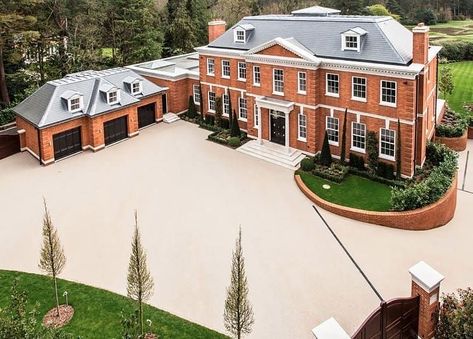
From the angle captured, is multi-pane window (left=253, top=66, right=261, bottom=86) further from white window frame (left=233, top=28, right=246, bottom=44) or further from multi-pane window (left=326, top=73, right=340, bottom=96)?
multi-pane window (left=326, top=73, right=340, bottom=96)

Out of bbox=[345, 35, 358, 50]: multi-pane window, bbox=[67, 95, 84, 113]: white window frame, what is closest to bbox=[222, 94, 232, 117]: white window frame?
bbox=[67, 95, 84, 113]: white window frame

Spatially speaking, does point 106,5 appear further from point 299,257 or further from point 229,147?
point 299,257

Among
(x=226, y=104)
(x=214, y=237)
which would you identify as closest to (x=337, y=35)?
(x=226, y=104)

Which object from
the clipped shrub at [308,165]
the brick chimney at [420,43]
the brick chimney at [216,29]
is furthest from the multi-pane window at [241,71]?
the brick chimney at [420,43]

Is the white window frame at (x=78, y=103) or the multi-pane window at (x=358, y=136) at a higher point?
the white window frame at (x=78, y=103)

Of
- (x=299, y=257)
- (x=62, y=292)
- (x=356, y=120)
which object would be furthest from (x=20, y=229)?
(x=356, y=120)

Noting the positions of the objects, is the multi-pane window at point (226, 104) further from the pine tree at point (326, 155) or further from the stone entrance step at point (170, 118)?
the pine tree at point (326, 155)
